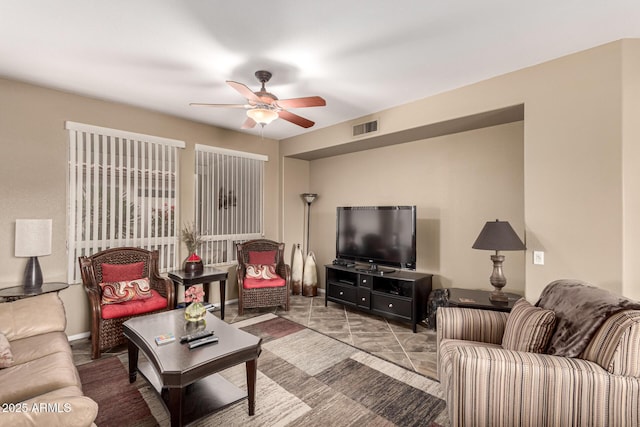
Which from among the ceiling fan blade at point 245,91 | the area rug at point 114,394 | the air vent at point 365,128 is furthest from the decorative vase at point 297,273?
the ceiling fan blade at point 245,91

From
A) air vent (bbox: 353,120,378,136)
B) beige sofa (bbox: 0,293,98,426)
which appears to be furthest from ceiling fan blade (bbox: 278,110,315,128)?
beige sofa (bbox: 0,293,98,426)

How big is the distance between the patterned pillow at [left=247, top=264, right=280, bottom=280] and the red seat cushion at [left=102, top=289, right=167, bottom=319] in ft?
4.04

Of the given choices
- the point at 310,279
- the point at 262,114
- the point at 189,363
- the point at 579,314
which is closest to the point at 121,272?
the point at 189,363

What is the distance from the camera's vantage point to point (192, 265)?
4012 mm

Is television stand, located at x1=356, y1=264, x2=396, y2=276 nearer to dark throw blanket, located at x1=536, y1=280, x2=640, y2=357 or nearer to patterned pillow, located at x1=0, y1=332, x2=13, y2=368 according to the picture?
dark throw blanket, located at x1=536, y1=280, x2=640, y2=357

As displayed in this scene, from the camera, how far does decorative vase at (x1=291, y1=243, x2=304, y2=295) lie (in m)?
5.29

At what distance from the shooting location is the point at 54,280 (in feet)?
11.0

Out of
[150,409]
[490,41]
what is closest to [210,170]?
[150,409]

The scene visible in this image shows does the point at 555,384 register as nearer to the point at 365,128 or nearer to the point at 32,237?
the point at 365,128

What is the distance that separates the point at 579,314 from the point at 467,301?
1.19 meters

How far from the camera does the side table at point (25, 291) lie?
108 inches

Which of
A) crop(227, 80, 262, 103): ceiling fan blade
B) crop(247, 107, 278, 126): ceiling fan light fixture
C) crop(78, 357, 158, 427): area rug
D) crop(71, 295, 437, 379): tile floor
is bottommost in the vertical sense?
crop(71, 295, 437, 379): tile floor

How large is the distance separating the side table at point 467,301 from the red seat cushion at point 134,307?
3071mm

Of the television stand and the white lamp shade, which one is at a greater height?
the white lamp shade
